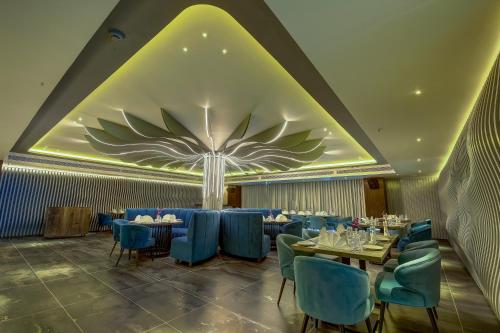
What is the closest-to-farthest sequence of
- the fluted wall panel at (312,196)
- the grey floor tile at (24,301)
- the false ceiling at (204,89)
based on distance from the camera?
1. the grey floor tile at (24,301)
2. the false ceiling at (204,89)
3. the fluted wall panel at (312,196)

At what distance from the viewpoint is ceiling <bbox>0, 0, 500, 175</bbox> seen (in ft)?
5.63

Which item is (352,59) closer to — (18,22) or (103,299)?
(18,22)

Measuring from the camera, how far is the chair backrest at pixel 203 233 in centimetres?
458

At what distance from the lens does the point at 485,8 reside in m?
1.65

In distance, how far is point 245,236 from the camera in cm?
518

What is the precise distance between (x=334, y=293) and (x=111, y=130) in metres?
6.01

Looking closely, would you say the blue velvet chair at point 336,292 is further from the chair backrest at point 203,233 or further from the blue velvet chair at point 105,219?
the blue velvet chair at point 105,219

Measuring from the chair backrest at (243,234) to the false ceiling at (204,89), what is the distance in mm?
Answer: 2316

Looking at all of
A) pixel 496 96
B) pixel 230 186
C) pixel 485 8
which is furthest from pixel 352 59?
pixel 230 186

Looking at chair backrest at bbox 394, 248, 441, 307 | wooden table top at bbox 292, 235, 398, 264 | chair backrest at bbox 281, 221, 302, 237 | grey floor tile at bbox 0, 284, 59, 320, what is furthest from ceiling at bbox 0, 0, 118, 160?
chair backrest at bbox 281, 221, 302, 237

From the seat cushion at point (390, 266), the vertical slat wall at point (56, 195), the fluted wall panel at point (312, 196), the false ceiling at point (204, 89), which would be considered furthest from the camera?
the fluted wall panel at point (312, 196)

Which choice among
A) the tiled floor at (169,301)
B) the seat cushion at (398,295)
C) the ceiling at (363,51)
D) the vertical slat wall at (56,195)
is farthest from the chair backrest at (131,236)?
the vertical slat wall at (56,195)

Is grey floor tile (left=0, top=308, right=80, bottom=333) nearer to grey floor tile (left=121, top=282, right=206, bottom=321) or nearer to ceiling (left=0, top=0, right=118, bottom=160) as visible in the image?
grey floor tile (left=121, top=282, right=206, bottom=321)

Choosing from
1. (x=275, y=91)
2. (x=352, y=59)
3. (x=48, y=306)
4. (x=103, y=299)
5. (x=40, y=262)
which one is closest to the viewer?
(x=352, y=59)
